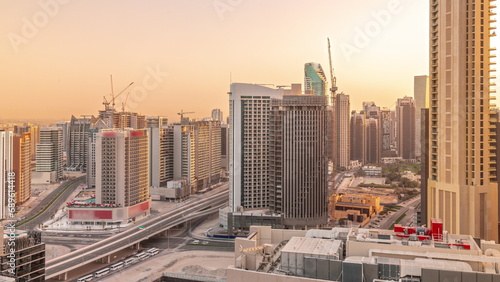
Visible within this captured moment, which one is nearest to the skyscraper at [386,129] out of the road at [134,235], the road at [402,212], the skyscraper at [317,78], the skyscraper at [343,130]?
the skyscraper at [343,130]

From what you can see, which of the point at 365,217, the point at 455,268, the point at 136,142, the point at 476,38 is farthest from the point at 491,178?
the point at 136,142

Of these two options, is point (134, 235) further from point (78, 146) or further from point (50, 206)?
point (78, 146)

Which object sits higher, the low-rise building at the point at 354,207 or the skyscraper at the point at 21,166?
the skyscraper at the point at 21,166

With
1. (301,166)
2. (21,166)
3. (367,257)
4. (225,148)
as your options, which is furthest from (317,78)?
(367,257)

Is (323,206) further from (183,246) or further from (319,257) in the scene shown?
(319,257)

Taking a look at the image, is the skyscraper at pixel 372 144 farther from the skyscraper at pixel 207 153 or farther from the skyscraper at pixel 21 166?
the skyscraper at pixel 21 166

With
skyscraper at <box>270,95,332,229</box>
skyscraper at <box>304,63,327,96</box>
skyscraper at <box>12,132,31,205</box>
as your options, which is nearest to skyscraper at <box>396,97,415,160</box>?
skyscraper at <box>304,63,327,96</box>
